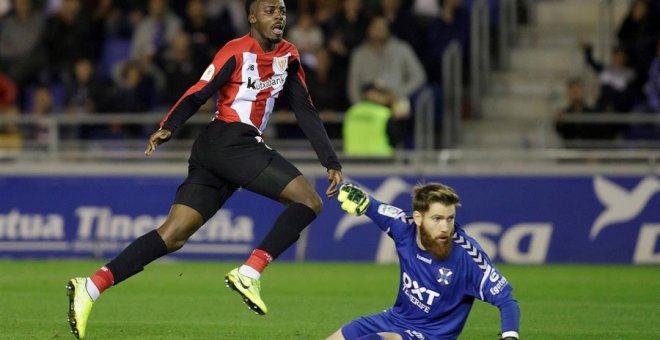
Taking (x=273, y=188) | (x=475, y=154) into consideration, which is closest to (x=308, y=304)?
(x=273, y=188)

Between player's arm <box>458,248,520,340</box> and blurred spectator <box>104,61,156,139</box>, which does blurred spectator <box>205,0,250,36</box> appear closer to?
blurred spectator <box>104,61,156,139</box>

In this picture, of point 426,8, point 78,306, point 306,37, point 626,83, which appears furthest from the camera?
point 426,8

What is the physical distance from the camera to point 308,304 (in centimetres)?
1222

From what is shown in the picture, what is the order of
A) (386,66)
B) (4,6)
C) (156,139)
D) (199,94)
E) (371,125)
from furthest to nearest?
(4,6)
(386,66)
(371,125)
(199,94)
(156,139)

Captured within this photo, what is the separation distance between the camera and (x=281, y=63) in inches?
369

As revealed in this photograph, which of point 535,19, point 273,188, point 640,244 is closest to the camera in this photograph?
point 273,188

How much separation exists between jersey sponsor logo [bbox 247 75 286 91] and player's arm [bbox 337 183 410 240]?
63.7 inches

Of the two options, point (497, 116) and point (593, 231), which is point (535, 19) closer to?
point (497, 116)

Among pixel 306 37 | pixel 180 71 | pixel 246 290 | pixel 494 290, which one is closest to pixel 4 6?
pixel 180 71

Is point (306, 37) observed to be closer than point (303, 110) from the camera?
No

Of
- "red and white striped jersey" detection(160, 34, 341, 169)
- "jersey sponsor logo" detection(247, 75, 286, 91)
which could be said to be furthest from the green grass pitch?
"jersey sponsor logo" detection(247, 75, 286, 91)

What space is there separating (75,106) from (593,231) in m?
7.51

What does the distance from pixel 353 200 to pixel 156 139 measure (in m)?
1.59

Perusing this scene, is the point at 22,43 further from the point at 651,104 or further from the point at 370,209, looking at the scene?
the point at 370,209
